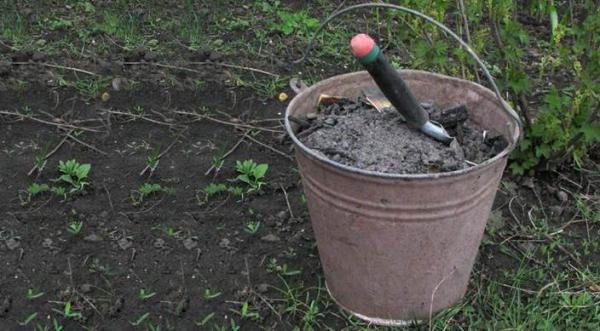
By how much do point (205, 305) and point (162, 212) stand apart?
23.1 inches

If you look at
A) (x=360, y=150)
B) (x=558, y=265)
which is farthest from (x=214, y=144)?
(x=558, y=265)

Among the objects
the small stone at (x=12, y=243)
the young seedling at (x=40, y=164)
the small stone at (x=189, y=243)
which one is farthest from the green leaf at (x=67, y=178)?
the small stone at (x=189, y=243)

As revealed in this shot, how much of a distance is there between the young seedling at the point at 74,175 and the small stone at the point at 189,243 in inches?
22.3

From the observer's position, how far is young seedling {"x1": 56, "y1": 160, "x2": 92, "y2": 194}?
3.23 metres

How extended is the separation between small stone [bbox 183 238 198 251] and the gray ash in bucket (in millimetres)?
765

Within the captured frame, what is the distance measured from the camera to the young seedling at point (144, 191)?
3.20 m

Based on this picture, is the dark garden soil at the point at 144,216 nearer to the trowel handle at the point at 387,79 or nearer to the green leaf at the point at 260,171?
the green leaf at the point at 260,171

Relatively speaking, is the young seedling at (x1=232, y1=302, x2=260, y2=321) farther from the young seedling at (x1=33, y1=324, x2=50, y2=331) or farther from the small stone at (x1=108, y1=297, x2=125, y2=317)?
the young seedling at (x1=33, y1=324, x2=50, y2=331)

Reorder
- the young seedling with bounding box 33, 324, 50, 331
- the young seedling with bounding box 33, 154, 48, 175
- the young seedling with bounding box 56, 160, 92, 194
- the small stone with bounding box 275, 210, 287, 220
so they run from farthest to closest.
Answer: the young seedling with bounding box 33, 154, 48, 175 < the young seedling with bounding box 56, 160, 92, 194 < the small stone with bounding box 275, 210, 287, 220 < the young seedling with bounding box 33, 324, 50, 331

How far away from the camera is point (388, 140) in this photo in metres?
2.38

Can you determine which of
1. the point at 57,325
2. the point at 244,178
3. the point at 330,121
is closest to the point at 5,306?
the point at 57,325

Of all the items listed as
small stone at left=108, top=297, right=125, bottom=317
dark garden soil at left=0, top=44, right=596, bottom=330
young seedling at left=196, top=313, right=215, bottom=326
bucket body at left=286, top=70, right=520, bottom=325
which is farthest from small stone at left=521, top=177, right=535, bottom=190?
small stone at left=108, top=297, right=125, bottom=317

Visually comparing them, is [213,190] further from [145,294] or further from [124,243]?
[145,294]

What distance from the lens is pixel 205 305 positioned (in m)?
2.71
